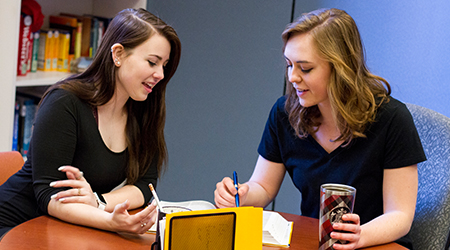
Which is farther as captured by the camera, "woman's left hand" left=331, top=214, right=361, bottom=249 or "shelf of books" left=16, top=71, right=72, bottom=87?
"shelf of books" left=16, top=71, right=72, bottom=87

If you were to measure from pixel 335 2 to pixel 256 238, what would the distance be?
2082mm

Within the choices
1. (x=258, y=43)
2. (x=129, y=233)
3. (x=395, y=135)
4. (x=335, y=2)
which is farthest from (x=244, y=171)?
(x=129, y=233)

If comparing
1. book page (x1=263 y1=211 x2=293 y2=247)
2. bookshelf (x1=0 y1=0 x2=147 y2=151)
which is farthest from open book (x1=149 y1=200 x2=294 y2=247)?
bookshelf (x1=0 y1=0 x2=147 y2=151)

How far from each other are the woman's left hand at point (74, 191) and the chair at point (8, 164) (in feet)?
1.32

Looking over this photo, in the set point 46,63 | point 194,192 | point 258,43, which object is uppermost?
point 258,43

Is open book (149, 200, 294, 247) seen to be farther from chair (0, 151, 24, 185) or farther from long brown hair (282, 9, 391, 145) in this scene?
chair (0, 151, 24, 185)

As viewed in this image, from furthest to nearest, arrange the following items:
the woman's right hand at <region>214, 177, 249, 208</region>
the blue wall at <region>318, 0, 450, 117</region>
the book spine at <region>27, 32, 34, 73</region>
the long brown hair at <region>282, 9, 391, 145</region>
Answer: the book spine at <region>27, 32, 34, 73</region>, the blue wall at <region>318, 0, 450, 117</region>, the long brown hair at <region>282, 9, 391, 145</region>, the woman's right hand at <region>214, 177, 249, 208</region>

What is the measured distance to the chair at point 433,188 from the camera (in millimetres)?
1568

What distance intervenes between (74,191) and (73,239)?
0.21 meters

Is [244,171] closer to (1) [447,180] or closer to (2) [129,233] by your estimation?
(1) [447,180]

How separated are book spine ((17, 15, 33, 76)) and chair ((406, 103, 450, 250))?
1885 mm

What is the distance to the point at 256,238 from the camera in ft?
3.62

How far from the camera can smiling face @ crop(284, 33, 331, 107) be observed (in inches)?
61.4

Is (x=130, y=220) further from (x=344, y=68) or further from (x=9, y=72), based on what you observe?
(x=9, y=72)
